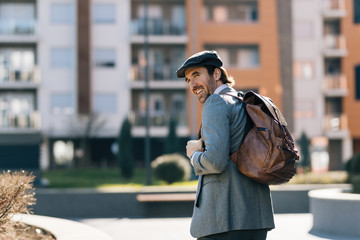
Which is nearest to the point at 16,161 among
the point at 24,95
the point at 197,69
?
the point at 24,95

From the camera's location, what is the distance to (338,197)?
31.9 ft

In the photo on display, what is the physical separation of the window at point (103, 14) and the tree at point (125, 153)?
31.5 feet

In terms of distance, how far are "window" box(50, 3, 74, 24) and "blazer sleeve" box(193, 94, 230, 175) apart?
32.9 metres

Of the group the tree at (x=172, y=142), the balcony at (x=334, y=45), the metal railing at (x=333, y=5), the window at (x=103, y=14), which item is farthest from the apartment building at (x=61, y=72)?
the metal railing at (x=333, y=5)

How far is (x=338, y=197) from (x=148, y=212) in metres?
6.00

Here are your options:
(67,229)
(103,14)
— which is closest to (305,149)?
(103,14)

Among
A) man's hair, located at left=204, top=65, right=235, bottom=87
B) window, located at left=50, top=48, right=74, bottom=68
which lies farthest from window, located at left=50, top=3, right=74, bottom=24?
man's hair, located at left=204, top=65, right=235, bottom=87

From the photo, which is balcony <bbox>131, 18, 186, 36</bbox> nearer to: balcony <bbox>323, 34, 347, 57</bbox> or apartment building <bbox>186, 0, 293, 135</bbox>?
apartment building <bbox>186, 0, 293, 135</bbox>

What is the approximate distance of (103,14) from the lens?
3475cm

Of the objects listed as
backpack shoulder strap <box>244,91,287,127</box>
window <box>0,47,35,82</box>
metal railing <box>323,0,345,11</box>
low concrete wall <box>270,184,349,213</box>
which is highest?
metal railing <box>323,0,345,11</box>

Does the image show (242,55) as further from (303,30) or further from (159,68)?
(159,68)

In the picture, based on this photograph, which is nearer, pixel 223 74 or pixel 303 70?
pixel 223 74

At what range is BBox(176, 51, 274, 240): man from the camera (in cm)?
303

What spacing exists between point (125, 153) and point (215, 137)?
24704 millimetres
